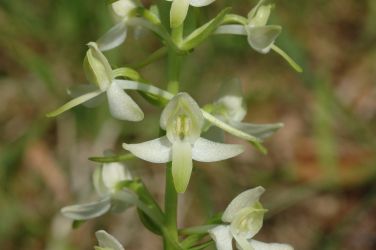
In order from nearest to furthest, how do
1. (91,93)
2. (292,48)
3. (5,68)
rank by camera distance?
1. (91,93)
2. (292,48)
3. (5,68)

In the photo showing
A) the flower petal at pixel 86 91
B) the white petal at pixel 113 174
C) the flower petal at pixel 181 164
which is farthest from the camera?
the white petal at pixel 113 174

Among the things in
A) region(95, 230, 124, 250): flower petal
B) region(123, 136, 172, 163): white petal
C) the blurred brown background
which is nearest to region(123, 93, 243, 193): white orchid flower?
region(123, 136, 172, 163): white petal

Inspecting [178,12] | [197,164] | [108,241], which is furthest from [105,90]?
[197,164]

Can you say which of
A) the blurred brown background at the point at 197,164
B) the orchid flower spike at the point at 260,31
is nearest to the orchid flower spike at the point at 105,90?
the orchid flower spike at the point at 260,31

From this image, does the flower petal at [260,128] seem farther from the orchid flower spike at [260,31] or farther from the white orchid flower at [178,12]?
the white orchid flower at [178,12]

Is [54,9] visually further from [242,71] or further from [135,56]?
[242,71]

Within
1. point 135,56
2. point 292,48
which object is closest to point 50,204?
point 135,56

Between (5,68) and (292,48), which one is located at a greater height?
(5,68)
